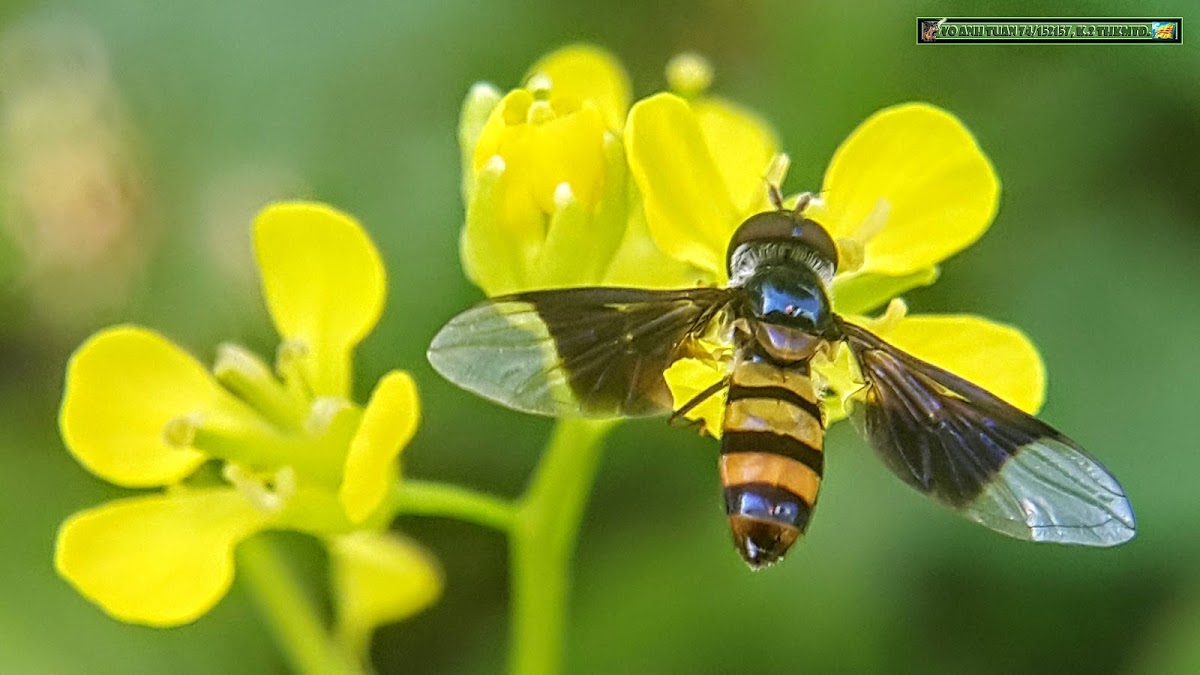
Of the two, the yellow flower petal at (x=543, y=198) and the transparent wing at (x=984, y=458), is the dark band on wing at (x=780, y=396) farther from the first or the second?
the yellow flower petal at (x=543, y=198)

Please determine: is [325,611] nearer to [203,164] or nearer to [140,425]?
[203,164]

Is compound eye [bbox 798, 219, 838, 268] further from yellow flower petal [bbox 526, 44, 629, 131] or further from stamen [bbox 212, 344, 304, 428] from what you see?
stamen [bbox 212, 344, 304, 428]

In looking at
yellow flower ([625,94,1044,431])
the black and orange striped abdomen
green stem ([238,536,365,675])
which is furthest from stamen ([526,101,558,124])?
green stem ([238,536,365,675])

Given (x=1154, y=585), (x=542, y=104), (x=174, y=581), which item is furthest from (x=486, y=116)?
(x=1154, y=585)

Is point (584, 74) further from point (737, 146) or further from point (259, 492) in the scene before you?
point (259, 492)

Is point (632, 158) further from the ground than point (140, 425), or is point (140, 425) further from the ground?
point (632, 158)

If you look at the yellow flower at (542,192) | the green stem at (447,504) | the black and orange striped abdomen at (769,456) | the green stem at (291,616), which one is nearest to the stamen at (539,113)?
the yellow flower at (542,192)
